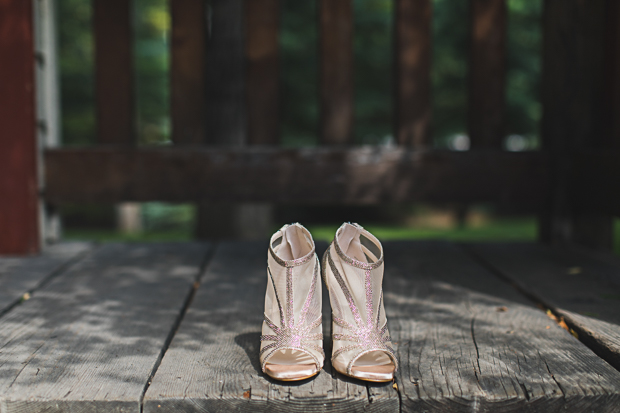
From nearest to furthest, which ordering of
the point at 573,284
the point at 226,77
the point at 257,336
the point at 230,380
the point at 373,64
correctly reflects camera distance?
the point at 230,380, the point at 257,336, the point at 573,284, the point at 226,77, the point at 373,64

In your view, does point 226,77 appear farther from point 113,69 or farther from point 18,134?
point 18,134

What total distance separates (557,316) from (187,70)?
224 centimetres

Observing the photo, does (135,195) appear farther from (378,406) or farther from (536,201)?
(536,201)

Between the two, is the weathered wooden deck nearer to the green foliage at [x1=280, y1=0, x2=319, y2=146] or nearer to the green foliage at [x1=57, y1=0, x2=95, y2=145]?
the green foliage at [x1=280, y1=0, x2=319, y2=146]

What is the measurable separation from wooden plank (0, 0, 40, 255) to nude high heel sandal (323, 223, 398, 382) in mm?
1933

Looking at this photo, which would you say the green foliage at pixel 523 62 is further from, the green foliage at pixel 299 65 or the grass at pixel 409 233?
the green foliage at pixel 299 65

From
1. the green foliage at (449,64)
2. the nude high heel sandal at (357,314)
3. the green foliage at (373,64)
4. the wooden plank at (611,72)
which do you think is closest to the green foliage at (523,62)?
the green foliage at (449,64)

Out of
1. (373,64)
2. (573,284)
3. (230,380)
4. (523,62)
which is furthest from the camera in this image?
(373,64)

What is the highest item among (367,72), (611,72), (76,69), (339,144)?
(76,69)

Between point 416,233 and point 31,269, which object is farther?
point 416,233

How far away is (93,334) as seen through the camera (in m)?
1.69

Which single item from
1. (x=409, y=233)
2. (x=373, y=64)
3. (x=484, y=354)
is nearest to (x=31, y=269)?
(x=484, y=354)

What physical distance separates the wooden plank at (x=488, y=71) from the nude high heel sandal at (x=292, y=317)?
1.79 meters

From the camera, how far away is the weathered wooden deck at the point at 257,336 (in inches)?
50.3
